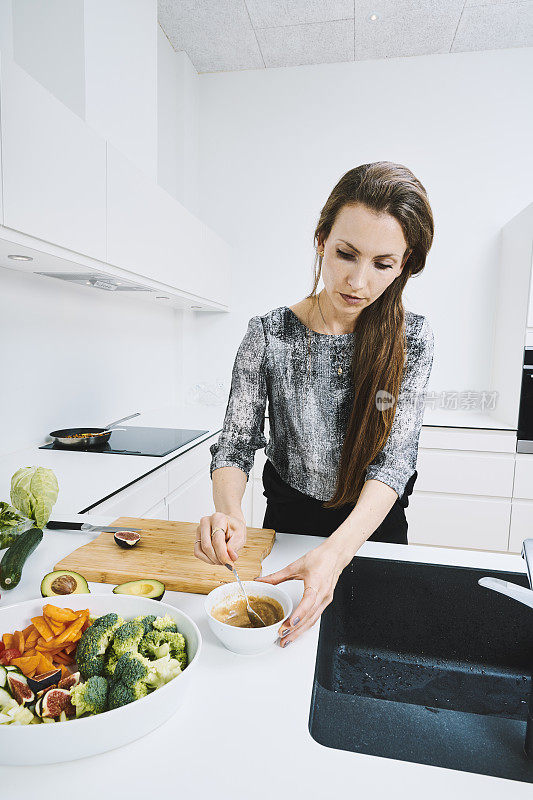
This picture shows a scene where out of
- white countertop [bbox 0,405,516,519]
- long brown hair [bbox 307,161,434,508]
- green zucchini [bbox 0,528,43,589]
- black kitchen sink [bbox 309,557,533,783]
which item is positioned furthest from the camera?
white countertop [bbox 0,405,516,519]

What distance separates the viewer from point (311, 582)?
0.76m

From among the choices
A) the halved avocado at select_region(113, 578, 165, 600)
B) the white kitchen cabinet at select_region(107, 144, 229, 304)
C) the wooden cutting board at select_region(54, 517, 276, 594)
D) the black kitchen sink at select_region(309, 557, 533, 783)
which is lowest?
the black kitchen sink at select_region(309, 557, 533, 783)

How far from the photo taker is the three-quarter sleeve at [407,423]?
102cm

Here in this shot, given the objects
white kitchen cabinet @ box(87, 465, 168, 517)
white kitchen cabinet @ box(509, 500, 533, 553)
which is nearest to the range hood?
white kitchen cabinet @ box(87, 465, 168, 517)

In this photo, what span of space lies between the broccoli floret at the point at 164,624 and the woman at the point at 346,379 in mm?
300

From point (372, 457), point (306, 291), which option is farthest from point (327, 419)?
point (306, 291)

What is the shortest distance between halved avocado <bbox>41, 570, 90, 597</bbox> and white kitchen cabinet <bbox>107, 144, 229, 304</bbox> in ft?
3.87

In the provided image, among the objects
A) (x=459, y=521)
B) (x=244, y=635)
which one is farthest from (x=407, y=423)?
(x=459, y=521)

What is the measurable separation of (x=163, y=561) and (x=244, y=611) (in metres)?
0.22

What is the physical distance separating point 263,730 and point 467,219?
119 inches

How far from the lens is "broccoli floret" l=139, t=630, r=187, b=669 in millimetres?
579

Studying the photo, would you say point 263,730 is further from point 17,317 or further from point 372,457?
point 17,317

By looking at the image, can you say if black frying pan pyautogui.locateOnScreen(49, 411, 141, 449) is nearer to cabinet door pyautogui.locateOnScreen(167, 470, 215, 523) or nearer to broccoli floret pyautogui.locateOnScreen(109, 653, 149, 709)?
cabinet door pyautogui.locateOnScreen(167, 470, 215, 523)

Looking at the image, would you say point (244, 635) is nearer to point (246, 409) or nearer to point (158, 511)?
point (246, 409)
